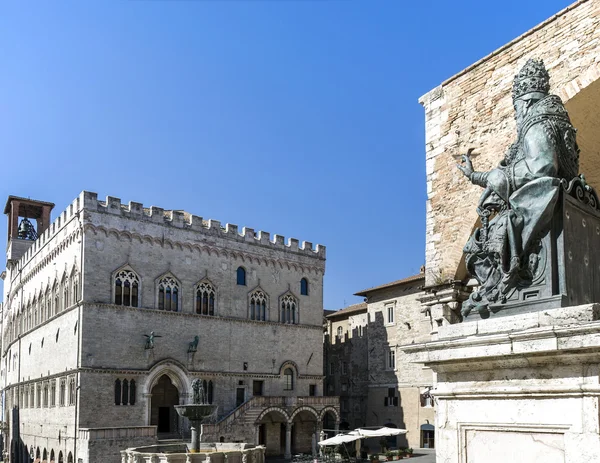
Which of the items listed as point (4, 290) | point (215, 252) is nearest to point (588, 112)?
point (215, 252)

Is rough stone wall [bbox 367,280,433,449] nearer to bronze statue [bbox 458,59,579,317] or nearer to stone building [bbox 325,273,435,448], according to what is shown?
stone building [bbox 325,273,435,448]

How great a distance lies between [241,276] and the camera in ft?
124

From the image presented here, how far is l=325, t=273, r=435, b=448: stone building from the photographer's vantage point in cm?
3678

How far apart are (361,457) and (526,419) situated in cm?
3033

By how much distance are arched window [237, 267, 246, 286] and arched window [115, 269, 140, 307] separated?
6189 millimetres

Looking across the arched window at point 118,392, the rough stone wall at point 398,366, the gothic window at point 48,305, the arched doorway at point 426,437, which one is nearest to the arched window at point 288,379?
the rough stone wall at point 398,366

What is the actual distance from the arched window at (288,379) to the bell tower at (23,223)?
1931 centimetres

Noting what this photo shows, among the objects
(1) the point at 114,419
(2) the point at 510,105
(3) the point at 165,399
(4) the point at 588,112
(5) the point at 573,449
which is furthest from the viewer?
(3) the point at 165,399

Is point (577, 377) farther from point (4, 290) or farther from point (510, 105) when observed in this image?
point (4, 290)

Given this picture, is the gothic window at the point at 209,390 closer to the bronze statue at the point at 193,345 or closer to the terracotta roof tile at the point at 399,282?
the bronze statue at the point at 193,345

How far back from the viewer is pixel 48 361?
1411 inches

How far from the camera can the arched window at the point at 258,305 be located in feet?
124

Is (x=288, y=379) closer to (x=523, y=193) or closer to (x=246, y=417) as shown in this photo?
(x=246, y=417)

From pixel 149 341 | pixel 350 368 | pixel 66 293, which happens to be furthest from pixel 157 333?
pixel 350 368
